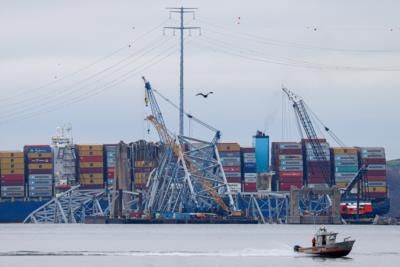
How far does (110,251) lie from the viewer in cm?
14450

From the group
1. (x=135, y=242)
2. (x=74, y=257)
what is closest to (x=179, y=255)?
(x=74, y=257)

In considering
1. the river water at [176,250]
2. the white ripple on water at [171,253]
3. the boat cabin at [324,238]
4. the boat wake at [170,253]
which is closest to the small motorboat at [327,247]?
the boat cabin at [324,238]

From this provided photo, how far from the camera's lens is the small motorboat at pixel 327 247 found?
130m

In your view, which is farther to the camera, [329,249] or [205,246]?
[205,246]

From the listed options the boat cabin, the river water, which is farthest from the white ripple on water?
the boat cabin

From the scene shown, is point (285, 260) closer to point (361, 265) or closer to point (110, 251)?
point (361, 265)

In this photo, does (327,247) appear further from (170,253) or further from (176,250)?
(176,250)

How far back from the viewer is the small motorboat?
12988cm

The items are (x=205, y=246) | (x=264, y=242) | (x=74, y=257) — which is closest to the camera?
(x=74, y=257)

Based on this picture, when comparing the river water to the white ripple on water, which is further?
the white ripple on water

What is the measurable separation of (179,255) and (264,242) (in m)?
32.3

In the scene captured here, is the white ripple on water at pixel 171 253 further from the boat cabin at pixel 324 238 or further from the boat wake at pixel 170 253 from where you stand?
the boat cabin at pixel 324 238

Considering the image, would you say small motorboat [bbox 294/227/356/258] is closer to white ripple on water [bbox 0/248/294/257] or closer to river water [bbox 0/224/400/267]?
river water [bbox 0/224/400/267]

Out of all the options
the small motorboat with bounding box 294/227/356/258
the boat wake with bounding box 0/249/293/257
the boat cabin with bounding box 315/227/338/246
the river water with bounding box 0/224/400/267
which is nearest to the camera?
the river water with bounding box 0/224/400/267
